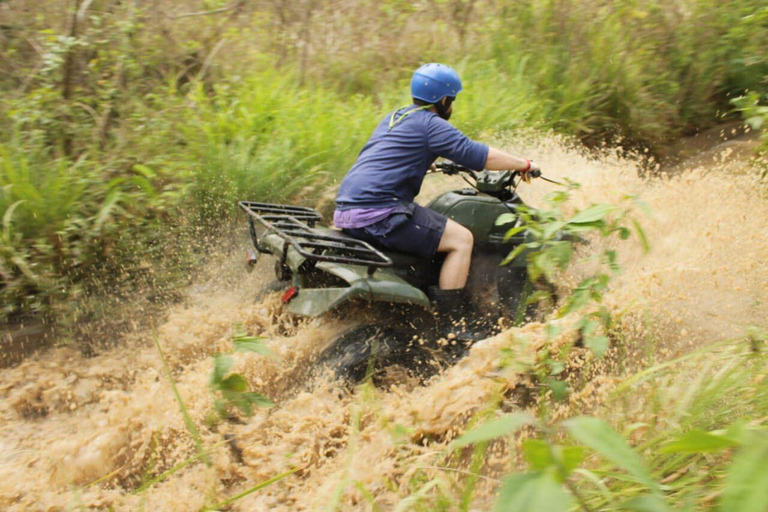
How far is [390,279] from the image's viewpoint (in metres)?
3.54

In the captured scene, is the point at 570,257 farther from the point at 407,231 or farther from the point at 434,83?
the point at 434,83

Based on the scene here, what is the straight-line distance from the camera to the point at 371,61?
22.9 feet

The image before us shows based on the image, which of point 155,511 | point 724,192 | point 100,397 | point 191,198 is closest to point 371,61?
point 191,198

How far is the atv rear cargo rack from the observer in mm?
3225

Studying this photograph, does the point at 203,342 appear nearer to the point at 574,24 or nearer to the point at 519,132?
the point at 519,132

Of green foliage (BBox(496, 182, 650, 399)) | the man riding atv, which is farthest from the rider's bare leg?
green foliage (BBox(496, 182, 650, 399))

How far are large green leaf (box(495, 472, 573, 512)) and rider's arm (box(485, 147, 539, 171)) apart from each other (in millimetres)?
2960

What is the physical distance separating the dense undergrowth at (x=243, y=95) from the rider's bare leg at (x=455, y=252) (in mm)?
1654

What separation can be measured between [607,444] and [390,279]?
252 centimetres

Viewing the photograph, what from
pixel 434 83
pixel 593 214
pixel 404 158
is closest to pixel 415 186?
pixel 404 158

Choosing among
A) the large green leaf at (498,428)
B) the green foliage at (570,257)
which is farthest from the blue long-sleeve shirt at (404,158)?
the large green leaf at (498,428)

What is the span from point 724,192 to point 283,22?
483cm

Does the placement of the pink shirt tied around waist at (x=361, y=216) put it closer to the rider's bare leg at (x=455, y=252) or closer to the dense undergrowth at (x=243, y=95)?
the rider's bare leg at (x=455, y=252)

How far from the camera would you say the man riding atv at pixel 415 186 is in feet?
12.5
